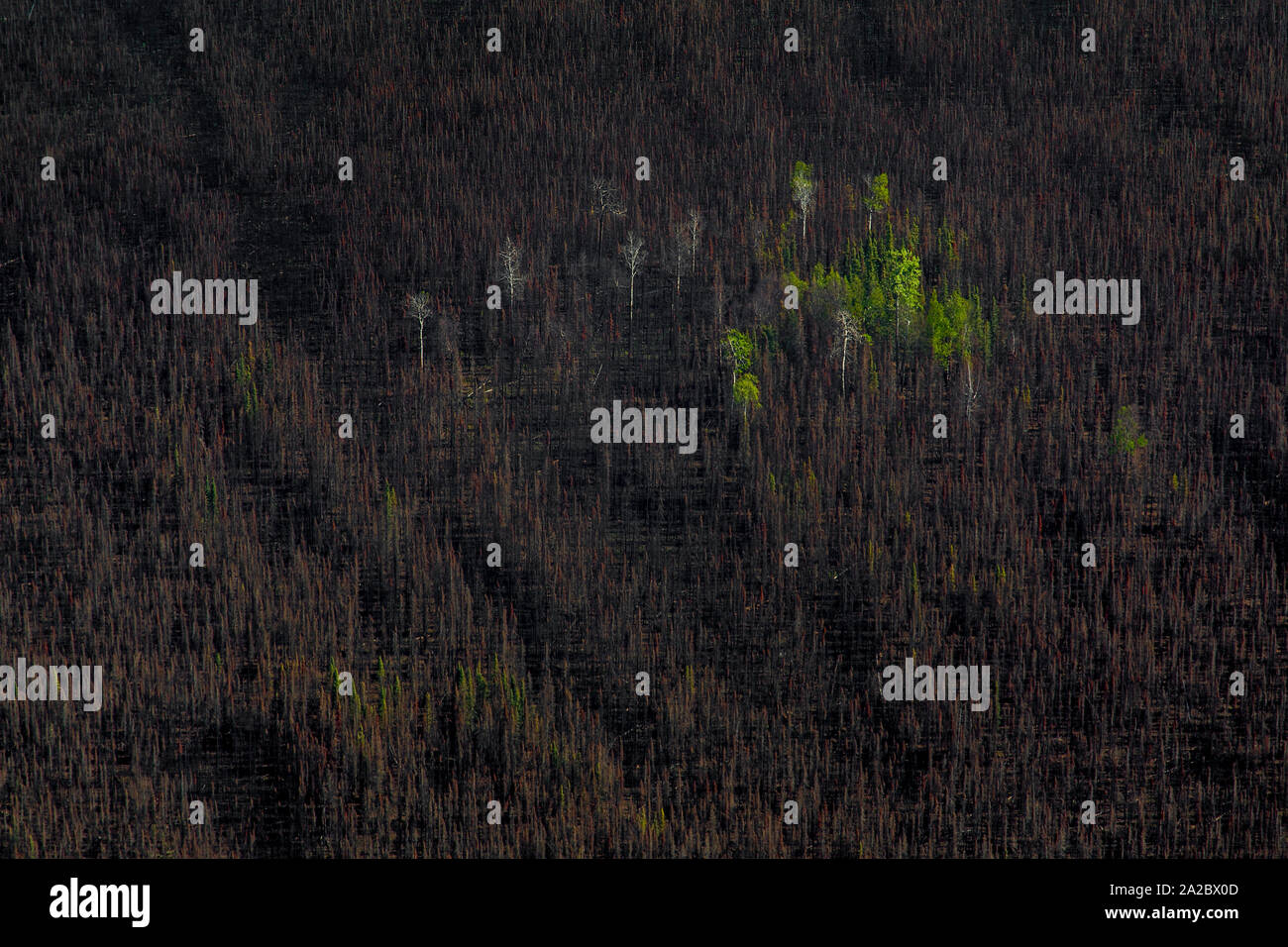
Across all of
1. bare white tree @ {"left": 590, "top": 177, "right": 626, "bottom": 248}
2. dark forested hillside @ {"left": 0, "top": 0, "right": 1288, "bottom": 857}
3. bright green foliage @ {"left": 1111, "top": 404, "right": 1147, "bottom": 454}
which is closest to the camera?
dark forested hillside @ {"left": 0, "top": 0, "right": 1288, "bottom": 857}

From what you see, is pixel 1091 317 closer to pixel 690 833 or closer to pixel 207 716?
pixel 690 833

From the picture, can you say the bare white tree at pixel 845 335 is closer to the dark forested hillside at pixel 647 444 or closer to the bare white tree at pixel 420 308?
the dark forested hillside at pixel 647 444

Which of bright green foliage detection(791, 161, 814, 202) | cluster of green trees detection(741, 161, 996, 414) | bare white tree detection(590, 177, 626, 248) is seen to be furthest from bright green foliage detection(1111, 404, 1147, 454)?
bare white tree detection(590, 177, 626, 248)

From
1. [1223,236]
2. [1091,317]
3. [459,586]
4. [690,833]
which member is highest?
[1223,236]

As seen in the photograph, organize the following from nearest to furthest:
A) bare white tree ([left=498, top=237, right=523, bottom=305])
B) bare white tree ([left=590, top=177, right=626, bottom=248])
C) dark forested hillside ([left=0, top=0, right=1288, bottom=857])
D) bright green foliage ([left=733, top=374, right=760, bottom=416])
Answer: dark forested hillside ([left=0, top=0, right=1288, bottom=857]), bright green foliage ([left=733, top=374, right=760, bottom=416]), bare white tree ([left=498, top=237, right=523, bottom=305]), bare white tree ([left=590, top=177, right=626, bottom=248])

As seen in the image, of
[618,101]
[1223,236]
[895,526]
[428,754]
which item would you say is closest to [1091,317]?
[1223,236]

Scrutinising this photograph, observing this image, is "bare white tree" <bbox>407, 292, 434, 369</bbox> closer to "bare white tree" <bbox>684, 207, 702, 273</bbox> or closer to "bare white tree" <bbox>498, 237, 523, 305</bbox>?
"bare white tree" <bbox>498, 237, 523, 305</bbox>
